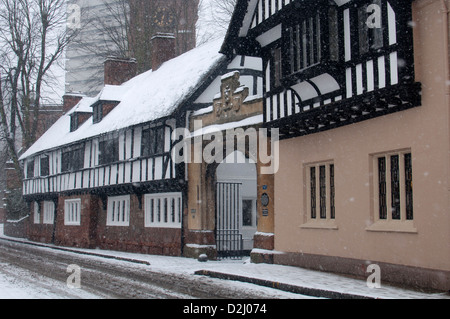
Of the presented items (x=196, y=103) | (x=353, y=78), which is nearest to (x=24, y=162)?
(x=196, y=103)

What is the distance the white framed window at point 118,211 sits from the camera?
25.9 m

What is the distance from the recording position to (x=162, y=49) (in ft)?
98.5

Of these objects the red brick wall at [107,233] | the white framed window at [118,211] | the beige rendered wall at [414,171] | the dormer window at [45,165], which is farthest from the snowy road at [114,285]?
the dormer window at [45,165]

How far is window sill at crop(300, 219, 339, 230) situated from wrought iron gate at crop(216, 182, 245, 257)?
5938 mm

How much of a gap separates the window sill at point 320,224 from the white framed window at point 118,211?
1206 centimetres

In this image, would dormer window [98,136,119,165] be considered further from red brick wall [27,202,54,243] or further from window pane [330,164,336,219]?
window pane [330,164,336,219]

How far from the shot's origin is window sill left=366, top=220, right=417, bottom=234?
38.3 ft

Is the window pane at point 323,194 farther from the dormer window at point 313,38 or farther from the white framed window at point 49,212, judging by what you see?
the white framed window at point 49,212

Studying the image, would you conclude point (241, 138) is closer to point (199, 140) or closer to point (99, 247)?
point (199, 140)

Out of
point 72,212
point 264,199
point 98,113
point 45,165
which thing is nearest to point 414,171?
point 264,199

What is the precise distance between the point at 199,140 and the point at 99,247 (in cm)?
1046

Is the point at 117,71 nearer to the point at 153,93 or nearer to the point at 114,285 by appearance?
the point at 153,93

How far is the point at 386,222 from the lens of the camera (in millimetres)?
12453

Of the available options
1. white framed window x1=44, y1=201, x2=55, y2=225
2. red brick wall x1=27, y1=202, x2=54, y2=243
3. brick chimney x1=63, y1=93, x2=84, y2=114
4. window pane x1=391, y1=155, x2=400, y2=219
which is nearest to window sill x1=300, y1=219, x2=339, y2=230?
window pane x1=391, y1=155, x2=400, y2=219
